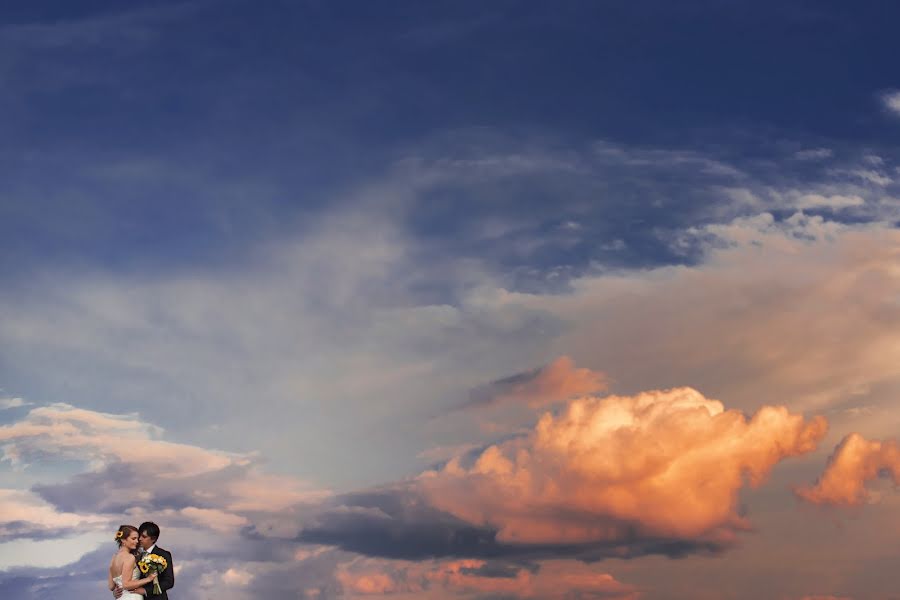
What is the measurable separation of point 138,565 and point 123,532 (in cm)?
168

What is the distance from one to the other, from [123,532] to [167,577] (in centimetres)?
301

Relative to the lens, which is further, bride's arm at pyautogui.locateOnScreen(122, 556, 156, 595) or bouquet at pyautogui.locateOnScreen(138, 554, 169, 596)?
bouquet at pyautogui.locateOnScreen(138, 554, 169, 596)

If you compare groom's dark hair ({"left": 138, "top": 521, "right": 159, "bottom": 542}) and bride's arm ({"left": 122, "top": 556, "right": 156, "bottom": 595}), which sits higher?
groom's dark hair ({"left": 138, "top": 521, "right": 159, "bottom": 542})

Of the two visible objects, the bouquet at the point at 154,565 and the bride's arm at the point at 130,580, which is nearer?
the bride's arm at the point at 130,580

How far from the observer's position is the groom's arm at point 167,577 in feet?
181

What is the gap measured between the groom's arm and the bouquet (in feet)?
0.50

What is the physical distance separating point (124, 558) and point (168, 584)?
2.43 m

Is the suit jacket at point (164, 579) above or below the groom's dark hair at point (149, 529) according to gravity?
below

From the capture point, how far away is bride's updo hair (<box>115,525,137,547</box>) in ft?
180

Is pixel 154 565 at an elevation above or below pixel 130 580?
above

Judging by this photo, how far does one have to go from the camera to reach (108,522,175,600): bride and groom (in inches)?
2151

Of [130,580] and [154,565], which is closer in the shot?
[130,580]

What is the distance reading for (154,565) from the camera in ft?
180

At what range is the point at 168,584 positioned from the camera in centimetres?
5544
